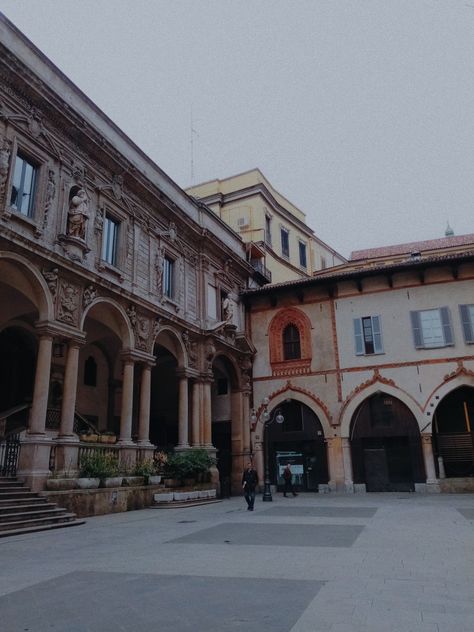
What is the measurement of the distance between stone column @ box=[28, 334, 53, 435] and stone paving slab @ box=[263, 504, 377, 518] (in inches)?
274

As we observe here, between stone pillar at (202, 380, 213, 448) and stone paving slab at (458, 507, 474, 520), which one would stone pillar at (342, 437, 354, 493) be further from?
stone paving slab at (458, 507, 474, 520)

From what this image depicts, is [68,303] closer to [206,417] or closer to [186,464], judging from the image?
[186,464]

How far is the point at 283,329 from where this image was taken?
2709cm

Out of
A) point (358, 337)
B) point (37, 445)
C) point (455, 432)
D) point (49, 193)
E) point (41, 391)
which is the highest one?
point (49, 193)

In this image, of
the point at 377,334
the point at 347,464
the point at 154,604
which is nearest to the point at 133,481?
the point at 347,464

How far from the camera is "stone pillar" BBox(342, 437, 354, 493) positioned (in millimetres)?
23453

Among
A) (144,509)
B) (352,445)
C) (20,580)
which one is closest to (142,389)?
(144,509)

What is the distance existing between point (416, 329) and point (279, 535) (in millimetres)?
15808

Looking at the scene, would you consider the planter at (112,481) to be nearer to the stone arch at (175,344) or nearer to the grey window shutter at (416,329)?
the stone arch at (175,344)

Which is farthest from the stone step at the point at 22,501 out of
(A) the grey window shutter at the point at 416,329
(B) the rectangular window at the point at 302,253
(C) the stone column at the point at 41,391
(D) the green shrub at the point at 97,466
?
(B) the rectangular window at the point at 302,253

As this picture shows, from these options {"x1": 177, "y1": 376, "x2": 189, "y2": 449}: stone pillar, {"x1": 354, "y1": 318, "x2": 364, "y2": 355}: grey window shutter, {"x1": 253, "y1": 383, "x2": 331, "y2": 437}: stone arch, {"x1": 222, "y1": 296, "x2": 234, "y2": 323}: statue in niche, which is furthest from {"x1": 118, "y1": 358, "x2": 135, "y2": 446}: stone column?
{"x1": 354, "y1": 318, "x2": 364, "y2": 355}: grey window shutter

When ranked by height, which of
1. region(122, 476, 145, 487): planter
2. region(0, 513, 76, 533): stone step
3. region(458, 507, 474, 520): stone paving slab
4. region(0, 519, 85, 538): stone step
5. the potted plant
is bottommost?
region(458, 507, 474, 520): stone paving slab

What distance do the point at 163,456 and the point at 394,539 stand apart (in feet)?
36.7

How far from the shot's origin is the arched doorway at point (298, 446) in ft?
80.7
